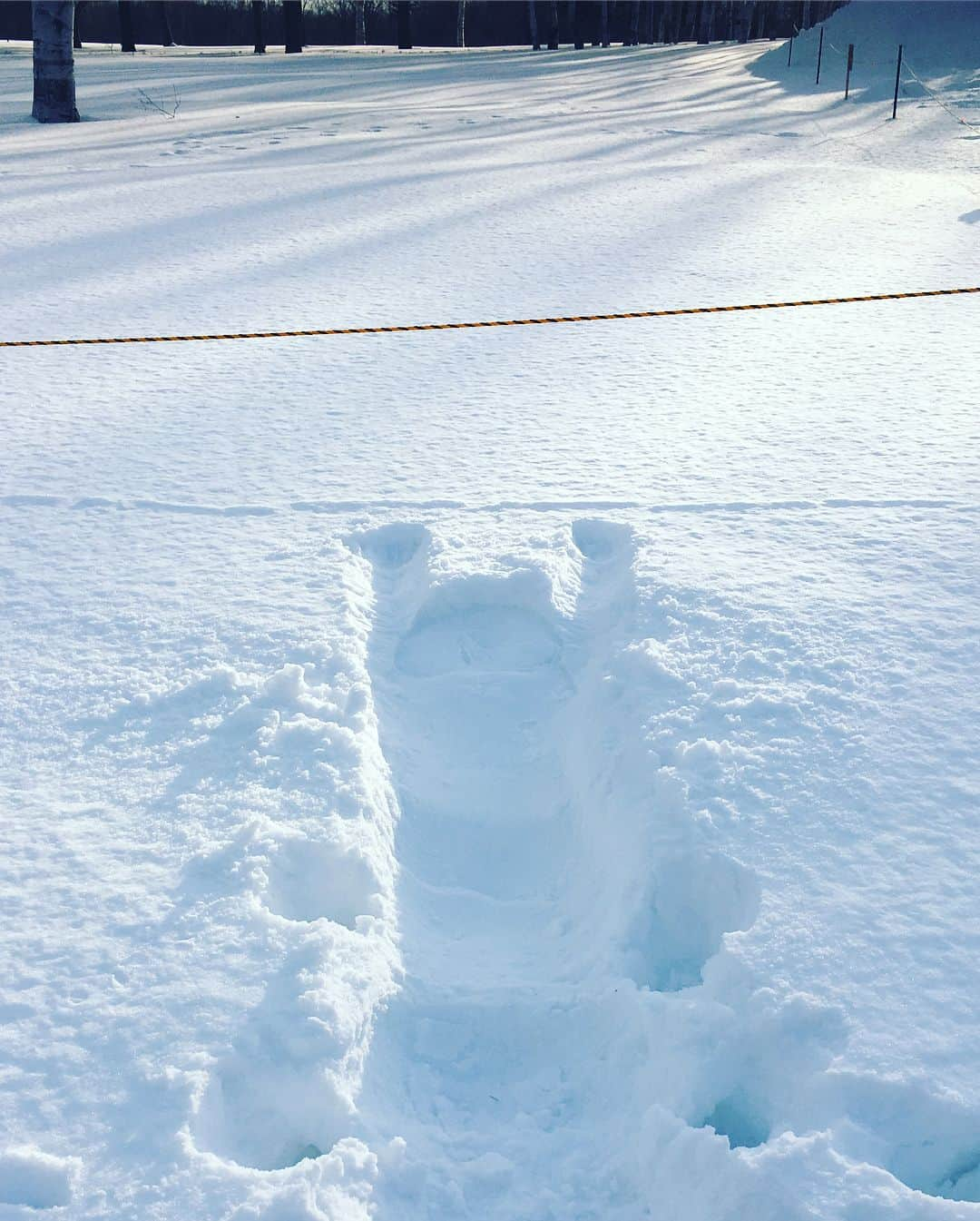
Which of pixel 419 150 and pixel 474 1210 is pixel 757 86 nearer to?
pixel 419 150

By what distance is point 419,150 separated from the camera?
11344 millimetres

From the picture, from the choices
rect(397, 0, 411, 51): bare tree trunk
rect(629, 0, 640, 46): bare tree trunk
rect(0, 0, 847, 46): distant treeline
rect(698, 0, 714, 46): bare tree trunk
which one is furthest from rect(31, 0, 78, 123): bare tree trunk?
rect(698, 0, 714, 46): bare tree trunk

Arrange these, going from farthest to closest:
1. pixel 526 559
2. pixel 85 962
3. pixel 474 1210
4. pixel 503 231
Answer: pixel 503 231 < pixel 526 559 < pixel 85 962 < pixel 474 1210

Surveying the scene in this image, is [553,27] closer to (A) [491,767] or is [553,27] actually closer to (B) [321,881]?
(A) [491,767]

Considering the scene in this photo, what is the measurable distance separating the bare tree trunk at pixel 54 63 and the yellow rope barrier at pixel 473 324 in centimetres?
897

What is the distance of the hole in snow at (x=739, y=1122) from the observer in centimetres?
191

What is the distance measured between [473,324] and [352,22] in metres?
35.3

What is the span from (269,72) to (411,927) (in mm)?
20721

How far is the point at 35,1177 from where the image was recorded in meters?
1.73

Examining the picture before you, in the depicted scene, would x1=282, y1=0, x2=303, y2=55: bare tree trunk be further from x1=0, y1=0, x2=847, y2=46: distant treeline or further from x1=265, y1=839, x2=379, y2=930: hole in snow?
x1=265, y1=839, x2=379, y2=930: hole in snow

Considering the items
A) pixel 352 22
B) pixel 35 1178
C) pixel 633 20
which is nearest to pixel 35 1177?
pixel 35 1178

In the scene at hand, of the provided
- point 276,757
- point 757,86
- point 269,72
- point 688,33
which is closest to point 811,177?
point 276,757

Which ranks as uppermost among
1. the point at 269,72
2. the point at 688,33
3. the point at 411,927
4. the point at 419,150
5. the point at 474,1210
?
the point at 688,33

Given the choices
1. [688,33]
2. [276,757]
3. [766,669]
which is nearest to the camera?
[276,757]
